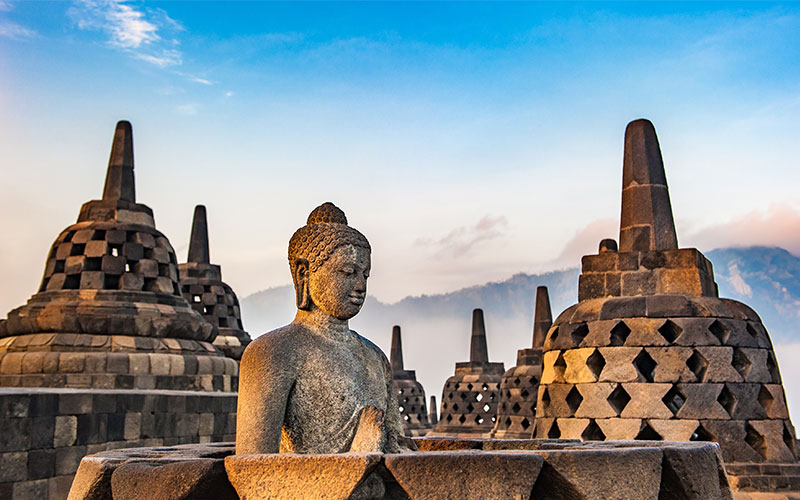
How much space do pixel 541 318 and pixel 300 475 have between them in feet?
50.5

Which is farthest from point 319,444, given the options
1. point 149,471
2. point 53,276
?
point 53,276

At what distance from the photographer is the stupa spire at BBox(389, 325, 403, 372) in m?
26.6

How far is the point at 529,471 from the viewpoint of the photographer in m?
3.16

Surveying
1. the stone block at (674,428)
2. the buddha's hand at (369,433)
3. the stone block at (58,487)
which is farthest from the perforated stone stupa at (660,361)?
the stone block at (58,487)

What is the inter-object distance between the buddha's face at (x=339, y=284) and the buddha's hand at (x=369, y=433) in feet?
1.68

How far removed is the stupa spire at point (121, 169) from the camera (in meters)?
13.4

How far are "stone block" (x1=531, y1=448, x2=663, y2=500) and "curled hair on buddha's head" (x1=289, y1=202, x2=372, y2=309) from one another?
141cm

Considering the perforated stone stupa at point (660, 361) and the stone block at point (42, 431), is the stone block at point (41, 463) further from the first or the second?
the perforated stone stupa at point (660, 361)

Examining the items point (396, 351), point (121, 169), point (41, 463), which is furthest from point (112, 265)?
point (396, 351)

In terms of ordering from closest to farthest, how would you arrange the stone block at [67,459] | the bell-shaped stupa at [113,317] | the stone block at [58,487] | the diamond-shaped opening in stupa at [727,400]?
the diamond-shaped opening in stupa at [727,400] → the stone block at [58,487] → the stone block at [67,459] → the bell-shaped stupa at [113,317]

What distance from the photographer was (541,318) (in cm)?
1812

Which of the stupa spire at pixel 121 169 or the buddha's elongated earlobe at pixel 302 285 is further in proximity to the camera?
the stupa spire at pixel 121 169

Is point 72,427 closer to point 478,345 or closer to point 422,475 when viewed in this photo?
point 422,475

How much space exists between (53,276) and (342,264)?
9860mm
